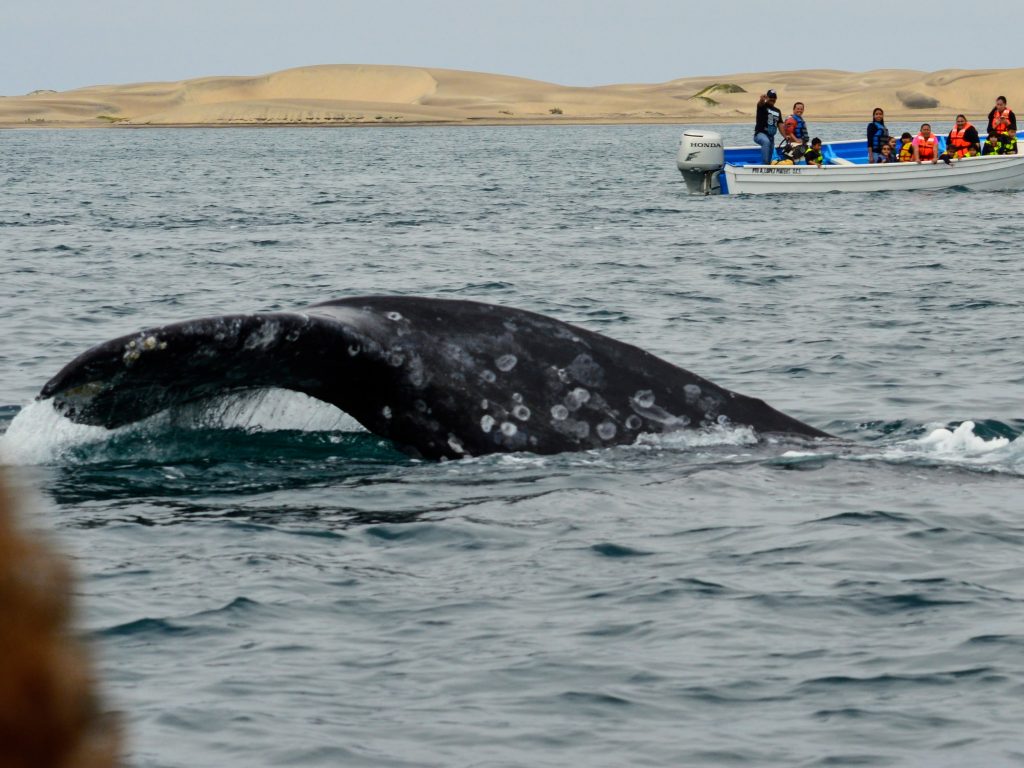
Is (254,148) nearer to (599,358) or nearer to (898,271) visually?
(898,271)

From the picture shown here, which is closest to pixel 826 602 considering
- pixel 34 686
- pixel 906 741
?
pixel 906 741

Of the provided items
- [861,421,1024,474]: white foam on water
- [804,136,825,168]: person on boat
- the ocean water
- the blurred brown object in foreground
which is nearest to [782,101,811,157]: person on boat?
[804,136,825,168]: person on boat

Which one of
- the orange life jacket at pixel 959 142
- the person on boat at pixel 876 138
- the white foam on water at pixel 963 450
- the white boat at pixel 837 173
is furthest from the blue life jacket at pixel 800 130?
the white foam on water at pixel 963 450

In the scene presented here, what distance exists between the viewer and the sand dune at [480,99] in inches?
5600

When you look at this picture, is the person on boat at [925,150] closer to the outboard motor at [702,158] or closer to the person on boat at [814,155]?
the person on boat at [814,155]

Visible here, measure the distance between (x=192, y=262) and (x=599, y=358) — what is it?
57.0 feet

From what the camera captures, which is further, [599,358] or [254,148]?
[254,148]

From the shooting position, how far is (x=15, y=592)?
2.76ft

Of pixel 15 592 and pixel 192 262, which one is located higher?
pixel 15 592

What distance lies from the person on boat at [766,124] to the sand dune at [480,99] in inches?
3821

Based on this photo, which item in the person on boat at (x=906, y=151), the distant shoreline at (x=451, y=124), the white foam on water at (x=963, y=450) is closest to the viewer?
the white foam on water at (x=963, y=450)

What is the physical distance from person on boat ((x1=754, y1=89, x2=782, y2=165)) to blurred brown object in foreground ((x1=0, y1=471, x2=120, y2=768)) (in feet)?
106

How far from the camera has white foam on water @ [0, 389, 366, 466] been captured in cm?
612

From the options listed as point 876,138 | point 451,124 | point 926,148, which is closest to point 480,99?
point 451,124
